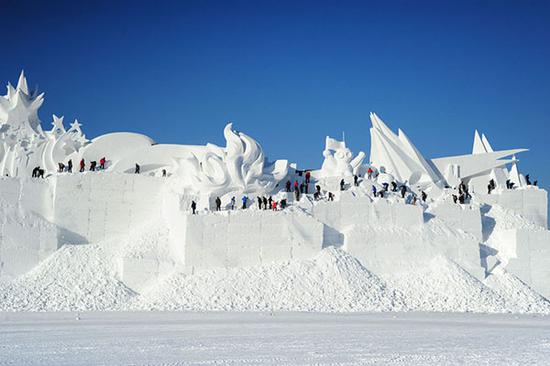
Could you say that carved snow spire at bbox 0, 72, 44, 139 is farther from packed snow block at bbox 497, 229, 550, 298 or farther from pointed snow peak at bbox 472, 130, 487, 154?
pointed snow peak at bbox 472, 130, 487, 154

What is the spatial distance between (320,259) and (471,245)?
23.5 ft

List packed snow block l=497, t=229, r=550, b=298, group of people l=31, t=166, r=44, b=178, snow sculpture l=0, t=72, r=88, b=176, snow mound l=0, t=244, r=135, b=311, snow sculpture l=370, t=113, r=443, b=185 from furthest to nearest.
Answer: snow sculpture l=370, t=113, r=443, b=185 < snow sculpture l=0, t=72, r=88, b=176 < group of people l=31, t=166, r=44, b=178 < packed snow block l=497, t=229, r=550, b=298 < snow mound l=0, t=244, r=135, b=311

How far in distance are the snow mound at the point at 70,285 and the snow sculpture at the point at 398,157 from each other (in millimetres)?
16903

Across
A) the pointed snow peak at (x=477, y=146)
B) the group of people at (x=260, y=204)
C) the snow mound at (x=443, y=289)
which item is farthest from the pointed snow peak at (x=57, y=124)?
the pointed snow peak at (x=477, y=146)

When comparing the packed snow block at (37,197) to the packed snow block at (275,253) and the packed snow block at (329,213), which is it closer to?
the packed snow block at (275,253)

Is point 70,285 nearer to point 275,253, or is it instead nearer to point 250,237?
point 250,237

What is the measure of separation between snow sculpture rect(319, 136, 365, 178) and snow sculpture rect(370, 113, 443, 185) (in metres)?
3.16

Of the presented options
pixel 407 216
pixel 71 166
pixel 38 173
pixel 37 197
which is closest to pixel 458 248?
pixel 407 216

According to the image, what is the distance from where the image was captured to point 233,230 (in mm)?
32469

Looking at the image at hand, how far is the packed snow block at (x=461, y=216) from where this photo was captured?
118 feet

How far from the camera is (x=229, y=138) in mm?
35625

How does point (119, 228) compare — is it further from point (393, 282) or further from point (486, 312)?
point (486, 312)

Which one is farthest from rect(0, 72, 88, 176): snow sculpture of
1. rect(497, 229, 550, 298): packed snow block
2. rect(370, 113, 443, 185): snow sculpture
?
rect(497, 229, 550, 298): packed snow block

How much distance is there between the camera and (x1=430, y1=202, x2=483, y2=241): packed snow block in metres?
35.9
